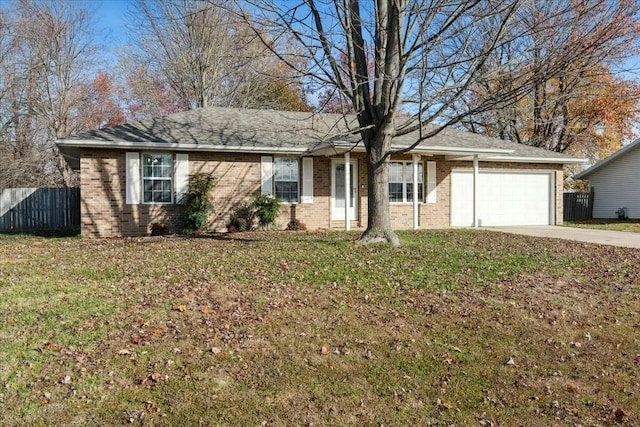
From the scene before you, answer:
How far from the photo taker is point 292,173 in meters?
15.4

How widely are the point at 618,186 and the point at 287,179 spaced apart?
57.1ft

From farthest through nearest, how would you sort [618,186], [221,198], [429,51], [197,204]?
[618,186], [221,198], [197,204], [429,51]

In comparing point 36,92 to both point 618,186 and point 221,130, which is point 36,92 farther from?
point 618,186

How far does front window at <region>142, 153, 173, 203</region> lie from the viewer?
13.9m

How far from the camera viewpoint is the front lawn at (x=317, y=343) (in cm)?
350

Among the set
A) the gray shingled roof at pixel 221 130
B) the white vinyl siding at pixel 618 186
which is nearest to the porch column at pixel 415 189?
the gray shingled roof at pixel 221 130

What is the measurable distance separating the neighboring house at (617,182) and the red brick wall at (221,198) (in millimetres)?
10190

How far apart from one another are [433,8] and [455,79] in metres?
1.58

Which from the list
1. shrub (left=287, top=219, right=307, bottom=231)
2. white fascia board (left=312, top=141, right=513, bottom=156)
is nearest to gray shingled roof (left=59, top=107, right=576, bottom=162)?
white fascia board (left=312, top=141, right=513, bottom=156)

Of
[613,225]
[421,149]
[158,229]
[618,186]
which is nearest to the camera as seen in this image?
[158,229]

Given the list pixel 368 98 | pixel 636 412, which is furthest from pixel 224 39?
pixel 636 412

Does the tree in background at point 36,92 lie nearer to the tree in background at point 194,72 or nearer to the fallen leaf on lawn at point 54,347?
the tree in background at point 194,72

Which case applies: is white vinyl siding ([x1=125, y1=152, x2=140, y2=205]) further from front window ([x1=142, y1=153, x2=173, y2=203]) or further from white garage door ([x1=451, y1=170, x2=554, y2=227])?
white garage door ([x1=451, y1=170, x2=554, y2=227])

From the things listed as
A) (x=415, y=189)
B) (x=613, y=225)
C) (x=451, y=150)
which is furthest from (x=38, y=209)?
(x=613, y=225)
